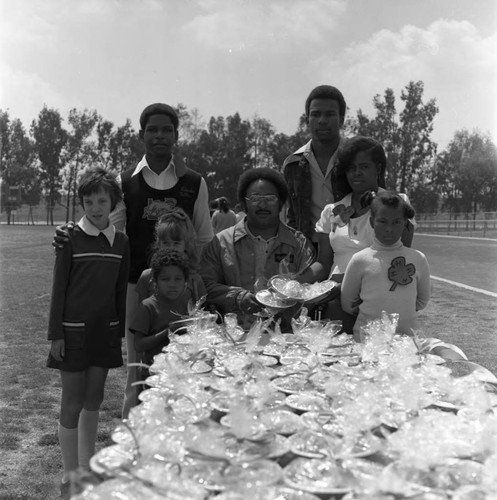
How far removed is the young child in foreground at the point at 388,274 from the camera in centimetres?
283

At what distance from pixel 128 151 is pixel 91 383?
155ft

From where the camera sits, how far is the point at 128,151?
48938 millimetres

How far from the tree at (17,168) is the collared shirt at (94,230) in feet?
172

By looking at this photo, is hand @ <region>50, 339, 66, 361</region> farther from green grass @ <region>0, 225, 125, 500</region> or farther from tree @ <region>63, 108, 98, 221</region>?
tree @ <region>63, 108, 98, 221</region>

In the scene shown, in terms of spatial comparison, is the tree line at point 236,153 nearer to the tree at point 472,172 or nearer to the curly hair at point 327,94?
the tree at point 472,172

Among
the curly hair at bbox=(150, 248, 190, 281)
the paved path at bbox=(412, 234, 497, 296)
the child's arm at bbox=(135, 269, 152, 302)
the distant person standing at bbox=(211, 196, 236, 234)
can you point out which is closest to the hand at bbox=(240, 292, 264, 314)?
the curly hair at bbox=(150, 248, 190, 281)

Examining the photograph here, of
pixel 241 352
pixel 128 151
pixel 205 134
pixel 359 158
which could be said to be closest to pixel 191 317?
pixel 241 352

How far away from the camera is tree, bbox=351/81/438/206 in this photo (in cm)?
3725

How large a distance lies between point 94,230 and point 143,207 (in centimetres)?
54

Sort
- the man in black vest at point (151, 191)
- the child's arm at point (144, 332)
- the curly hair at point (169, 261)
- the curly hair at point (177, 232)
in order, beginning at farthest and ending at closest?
the man in black vest at point (151, 191)
the curly hair at point (177, 232)
the curly hair at point (169, 261)
the child's arm at point (144, 332)

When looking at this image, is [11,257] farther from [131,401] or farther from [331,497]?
[331,497]

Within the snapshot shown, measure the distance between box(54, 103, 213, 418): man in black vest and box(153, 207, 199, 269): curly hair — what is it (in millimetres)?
288

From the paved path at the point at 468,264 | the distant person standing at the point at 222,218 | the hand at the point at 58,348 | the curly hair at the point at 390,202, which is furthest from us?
the paved path at the point at 468,264

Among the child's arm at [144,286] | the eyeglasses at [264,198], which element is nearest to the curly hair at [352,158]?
the eyeglasses at [264,198]
